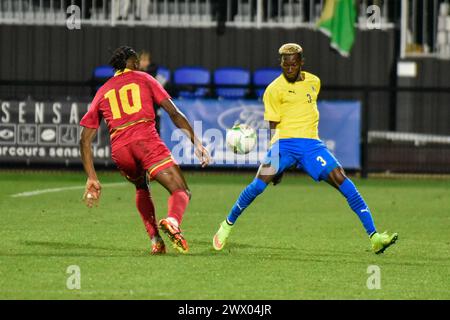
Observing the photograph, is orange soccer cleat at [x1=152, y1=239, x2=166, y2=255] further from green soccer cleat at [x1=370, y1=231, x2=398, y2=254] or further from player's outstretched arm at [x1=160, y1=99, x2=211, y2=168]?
green soccer cleat at [x1=370, y1=231, x2=398, y2=254]

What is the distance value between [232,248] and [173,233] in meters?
1.38

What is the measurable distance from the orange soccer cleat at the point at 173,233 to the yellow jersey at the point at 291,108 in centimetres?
164

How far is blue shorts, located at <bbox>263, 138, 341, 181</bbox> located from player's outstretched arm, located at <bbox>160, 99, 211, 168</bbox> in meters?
1.08

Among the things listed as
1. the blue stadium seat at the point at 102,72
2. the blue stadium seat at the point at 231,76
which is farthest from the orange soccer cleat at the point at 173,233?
the blue stadium seat at the point at 102,72

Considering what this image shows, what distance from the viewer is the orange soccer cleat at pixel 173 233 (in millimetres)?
11594

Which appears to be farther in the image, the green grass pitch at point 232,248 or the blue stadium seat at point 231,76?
the blue stadium seat at point 231,76

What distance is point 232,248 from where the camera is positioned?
12.9m

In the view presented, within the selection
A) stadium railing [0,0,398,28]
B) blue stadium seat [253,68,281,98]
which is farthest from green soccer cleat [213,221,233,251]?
stadium railing [0,0,398,28]

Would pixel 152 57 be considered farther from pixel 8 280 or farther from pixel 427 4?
pixel 8 280

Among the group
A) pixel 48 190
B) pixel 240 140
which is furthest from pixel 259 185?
pixel 48 190

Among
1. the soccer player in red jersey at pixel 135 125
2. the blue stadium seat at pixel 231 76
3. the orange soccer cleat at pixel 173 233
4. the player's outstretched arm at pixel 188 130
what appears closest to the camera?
the orange soccer cleat at pixel 173 233

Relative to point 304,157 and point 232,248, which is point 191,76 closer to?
point 232,248

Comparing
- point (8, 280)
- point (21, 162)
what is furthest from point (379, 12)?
point (8, 280)

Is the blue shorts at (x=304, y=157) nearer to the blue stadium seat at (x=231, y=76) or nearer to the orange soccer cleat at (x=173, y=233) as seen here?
the orange soccer cleat at (x=173, y=233)
